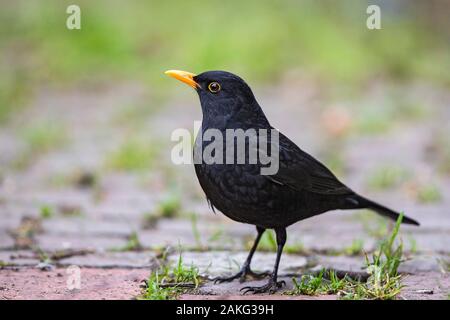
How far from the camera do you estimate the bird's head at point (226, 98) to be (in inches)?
171

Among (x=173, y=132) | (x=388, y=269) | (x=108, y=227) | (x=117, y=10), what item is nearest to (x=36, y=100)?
(x=173, y=132)

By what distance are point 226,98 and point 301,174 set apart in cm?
61

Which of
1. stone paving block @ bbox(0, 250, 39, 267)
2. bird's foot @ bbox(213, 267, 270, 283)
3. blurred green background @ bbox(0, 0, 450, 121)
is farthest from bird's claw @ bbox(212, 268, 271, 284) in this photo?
blurred green background @ bbox(0, 0, 450, 121)

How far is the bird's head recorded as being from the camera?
4348 millimetres

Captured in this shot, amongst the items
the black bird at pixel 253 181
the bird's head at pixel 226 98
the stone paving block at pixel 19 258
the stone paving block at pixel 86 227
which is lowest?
the stone paving block at pixel 19 258

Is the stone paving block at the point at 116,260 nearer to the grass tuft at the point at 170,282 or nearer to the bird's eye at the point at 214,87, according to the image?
the grass tuft at the point at 170,282

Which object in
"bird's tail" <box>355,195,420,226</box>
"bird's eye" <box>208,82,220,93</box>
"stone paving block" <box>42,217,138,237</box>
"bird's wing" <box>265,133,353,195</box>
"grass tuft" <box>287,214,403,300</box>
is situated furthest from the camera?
"stone paving block" <box>42,217,138,237</box>

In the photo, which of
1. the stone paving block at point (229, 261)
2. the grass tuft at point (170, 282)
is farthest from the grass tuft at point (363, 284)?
the grass tuft at point (170, 282)

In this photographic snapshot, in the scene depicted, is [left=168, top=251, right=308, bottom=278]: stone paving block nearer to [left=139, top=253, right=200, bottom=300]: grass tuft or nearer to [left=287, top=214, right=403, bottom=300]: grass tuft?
[left=139, top=253, right=200, bottom=300]: grass tuft

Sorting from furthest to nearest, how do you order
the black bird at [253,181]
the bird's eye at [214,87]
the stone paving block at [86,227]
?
the stone paving block at [86,227] < the bird's eye at [214,87] < the black bird at [253,181]

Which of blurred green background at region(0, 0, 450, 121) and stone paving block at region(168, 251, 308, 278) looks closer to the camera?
stone paving block at region(168, 251, 308, 278)

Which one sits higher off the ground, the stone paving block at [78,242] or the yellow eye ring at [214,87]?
the yellow eye ring at [214,87]

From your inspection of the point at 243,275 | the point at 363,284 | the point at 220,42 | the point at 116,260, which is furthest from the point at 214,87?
the point at 220,42

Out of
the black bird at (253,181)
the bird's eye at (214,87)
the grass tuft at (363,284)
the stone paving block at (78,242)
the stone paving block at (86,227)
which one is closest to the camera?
the grass tuft at (363,284)
